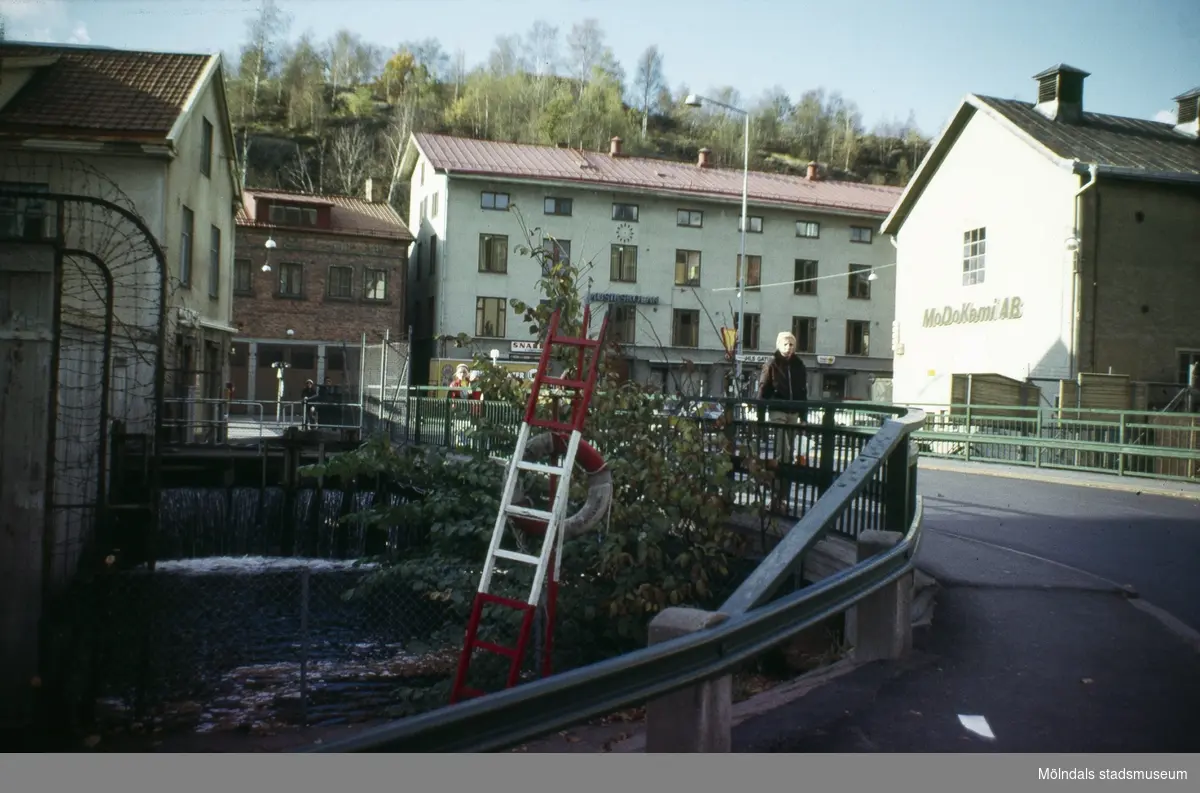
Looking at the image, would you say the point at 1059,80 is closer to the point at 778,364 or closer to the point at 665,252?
the point at 778,364

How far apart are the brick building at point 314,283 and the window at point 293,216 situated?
0.12ft

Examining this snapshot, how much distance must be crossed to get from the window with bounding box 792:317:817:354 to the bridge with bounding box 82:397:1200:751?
34.2 metres

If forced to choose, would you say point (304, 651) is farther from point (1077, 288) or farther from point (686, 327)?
point (686, 327)

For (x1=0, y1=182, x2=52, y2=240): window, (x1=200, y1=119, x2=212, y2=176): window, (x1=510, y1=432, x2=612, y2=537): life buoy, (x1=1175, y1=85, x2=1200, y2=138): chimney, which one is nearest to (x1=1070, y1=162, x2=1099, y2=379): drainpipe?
(x1=1175, y1=85, x2=1200, y2=138): chimney

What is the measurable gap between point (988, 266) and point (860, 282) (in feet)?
63.3

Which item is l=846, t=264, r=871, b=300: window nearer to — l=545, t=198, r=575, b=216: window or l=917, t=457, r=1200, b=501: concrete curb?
l=545, t=198, r=575, b=216: window

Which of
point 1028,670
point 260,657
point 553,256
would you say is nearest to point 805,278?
point 260,657

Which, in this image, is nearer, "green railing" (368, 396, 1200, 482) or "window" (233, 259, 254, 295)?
"green railing" (368, 396, 1200, 482)

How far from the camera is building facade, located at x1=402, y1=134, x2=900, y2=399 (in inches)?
1510

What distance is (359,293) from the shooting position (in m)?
39.6

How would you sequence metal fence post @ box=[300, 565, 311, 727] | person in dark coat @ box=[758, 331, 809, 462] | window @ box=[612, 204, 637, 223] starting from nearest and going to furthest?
metal fence post @ box=[300, 565, 311, 727]
person in dark coat @ box=[758, 331, 809, 462]
window @ box=[612, 204, 637, 223]

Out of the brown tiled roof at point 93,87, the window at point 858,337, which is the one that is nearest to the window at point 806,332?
the window at point 858,337

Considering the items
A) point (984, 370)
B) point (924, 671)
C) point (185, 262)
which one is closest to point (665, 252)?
point (984, 370)

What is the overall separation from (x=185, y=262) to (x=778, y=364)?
11.5m
